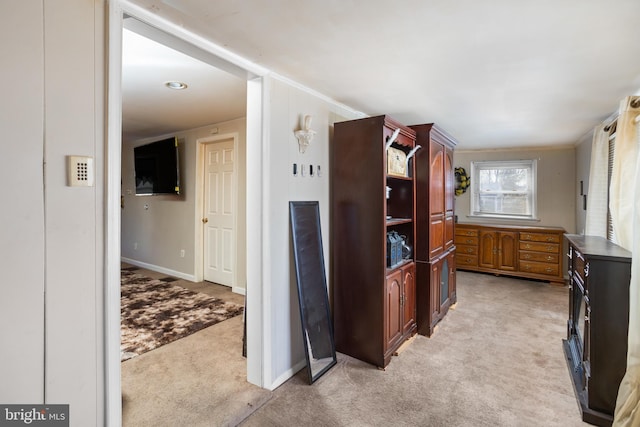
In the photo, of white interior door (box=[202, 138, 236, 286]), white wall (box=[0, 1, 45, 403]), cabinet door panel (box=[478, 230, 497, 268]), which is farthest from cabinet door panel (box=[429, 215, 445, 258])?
white wall (box=[0, 1, 45, 403])

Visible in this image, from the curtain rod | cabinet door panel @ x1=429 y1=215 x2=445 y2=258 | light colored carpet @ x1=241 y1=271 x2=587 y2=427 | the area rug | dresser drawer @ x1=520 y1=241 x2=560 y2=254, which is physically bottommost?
light colored carpet @ x1=241 y1=271 x2=587 y2=427

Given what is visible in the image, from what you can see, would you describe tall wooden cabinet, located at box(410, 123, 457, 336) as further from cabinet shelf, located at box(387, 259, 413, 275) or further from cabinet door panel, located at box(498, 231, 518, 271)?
cabinet door panel, located at box(498, 231, 518, 271)

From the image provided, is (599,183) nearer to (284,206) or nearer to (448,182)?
(448,182)

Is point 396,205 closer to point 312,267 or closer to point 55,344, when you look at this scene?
point 312,267

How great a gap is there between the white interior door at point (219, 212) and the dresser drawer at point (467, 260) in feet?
12.7

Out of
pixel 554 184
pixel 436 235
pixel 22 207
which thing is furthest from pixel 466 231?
pixel 22 207

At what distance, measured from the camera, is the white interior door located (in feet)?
14.6

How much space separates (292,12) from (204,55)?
2.07ft

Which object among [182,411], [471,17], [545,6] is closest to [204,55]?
[471,17]

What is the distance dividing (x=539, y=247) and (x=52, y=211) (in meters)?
5.78

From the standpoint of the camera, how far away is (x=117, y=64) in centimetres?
130

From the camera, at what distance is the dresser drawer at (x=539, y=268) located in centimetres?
478

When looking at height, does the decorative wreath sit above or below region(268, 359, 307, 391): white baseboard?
above

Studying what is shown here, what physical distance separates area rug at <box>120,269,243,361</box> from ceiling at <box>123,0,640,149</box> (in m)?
2.29
